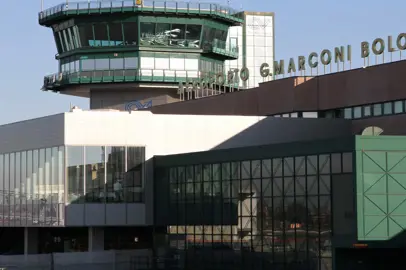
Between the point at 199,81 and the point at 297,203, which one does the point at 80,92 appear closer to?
the point at 199,81

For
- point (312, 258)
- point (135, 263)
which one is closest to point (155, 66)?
point (135, 263)

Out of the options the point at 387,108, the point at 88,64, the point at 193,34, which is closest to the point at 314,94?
the point at 387,108

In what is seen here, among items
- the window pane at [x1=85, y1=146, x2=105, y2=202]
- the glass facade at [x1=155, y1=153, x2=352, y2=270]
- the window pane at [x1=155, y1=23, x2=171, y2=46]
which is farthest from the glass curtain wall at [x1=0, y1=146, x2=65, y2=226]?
the window pane at [x1=155, y1=23, x2=171, y2=46]

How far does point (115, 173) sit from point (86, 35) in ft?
119

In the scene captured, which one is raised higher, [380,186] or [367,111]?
[367,111]

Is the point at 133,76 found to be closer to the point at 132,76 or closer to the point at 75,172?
the point at 132,76

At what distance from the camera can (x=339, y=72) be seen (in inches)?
3061

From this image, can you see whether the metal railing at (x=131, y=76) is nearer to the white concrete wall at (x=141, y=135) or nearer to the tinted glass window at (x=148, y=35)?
the tinted glass window at (x=148, y=35)

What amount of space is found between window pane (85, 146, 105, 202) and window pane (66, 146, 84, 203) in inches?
17.6

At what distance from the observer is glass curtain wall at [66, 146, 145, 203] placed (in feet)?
230

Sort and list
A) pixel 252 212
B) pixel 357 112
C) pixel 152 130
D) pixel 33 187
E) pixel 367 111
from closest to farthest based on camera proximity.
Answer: pixel 252 212
pixel 152 130
pixel 33 187
pixel 367 111
pixel 357 112

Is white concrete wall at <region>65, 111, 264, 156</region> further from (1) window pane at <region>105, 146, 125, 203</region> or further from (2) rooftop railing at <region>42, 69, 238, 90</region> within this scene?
(2) rooftop railing at <region>42, 69, 238, 90</region>

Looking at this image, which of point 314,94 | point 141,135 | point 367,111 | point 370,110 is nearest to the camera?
point 141,135

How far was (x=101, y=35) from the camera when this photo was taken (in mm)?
103250
